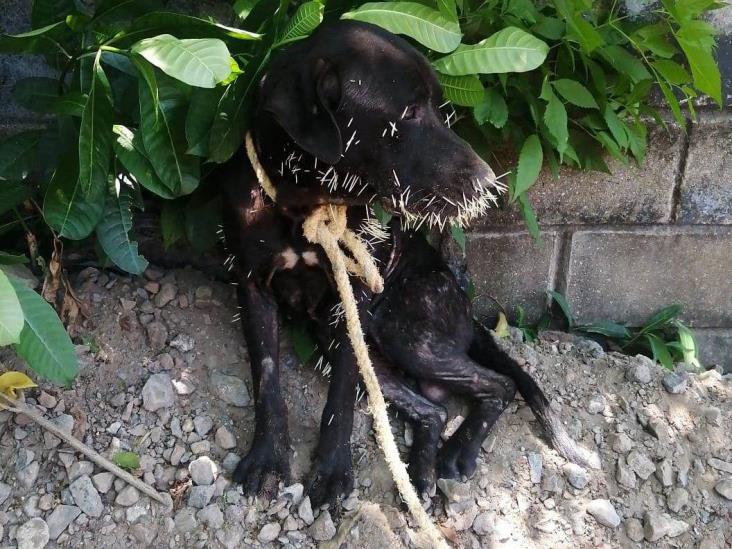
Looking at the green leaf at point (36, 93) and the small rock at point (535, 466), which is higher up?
the green leaf at point (36, 93)

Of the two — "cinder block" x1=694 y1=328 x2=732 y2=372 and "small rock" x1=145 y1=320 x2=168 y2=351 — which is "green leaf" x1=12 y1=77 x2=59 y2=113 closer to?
"small rock" x1=145 y1=320 x2=168 y2=351

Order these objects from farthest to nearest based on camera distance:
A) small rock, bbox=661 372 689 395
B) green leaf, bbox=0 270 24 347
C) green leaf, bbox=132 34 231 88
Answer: small rock, bbox=661 372 689 395, green leaf, bbox=132 34 231 88, green leaf, bbox=0 270 24 347

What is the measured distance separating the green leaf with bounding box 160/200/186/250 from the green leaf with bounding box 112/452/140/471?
0.84 meters

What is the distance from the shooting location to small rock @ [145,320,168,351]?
2863 mm

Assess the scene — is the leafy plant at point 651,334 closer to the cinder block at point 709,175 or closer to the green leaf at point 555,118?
the cinder block at point 709,175

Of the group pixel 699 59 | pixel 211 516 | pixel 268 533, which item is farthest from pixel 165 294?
pixel 699 59

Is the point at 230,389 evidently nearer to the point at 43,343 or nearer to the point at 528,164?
the point at 43,343

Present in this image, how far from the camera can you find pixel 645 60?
10.1 feet

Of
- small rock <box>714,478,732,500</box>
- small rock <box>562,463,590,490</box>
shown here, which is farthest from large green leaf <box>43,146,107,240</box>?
small rock <box>714,478,732,500</box>

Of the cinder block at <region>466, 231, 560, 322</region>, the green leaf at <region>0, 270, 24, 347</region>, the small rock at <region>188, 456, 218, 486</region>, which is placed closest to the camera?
the green leaf at <region>0, 270, 24, 347</region>

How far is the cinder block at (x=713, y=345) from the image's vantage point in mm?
3939

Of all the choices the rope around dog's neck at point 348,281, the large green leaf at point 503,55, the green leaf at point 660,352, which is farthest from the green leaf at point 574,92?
the green leaf at point 660,352

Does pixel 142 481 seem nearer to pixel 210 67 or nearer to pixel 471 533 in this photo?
pixel 471 533

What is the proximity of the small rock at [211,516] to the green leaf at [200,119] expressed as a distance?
1.17 m
